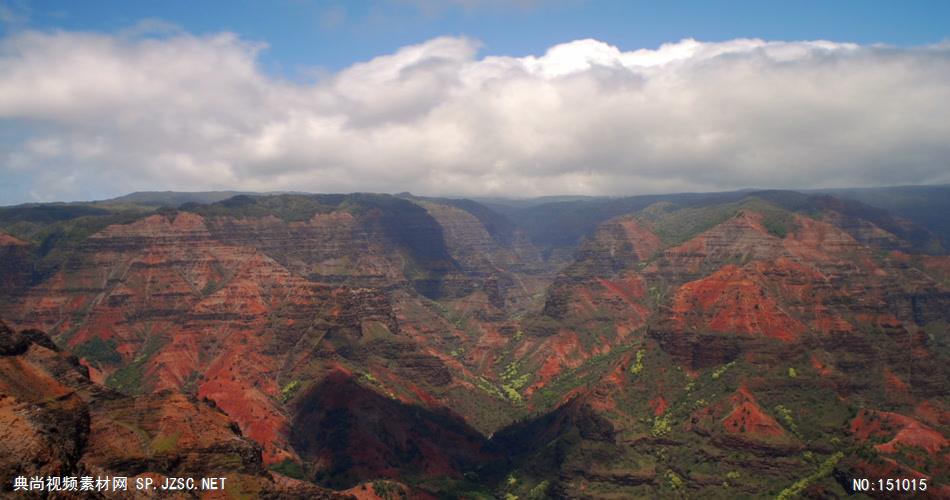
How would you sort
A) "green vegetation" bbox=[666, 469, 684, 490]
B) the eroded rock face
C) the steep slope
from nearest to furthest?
the eroded rock face, the steep slope, "green vegetation" bbox=[666, 469, 684, 490]

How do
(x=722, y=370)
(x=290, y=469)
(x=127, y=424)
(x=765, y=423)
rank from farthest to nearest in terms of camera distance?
1. (x=722, y=370)
2. (x=765, y=423)
3. (x=290, y=469)
4. (x=127, y=424)

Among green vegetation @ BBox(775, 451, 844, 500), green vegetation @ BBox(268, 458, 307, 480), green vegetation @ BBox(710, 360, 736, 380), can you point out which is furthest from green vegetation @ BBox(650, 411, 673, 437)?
green vegetation @ BBox(268, 458, 307, 480)

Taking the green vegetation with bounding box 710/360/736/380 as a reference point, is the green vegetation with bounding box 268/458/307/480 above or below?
below

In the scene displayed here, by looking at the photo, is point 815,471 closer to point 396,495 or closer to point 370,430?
point 396,495

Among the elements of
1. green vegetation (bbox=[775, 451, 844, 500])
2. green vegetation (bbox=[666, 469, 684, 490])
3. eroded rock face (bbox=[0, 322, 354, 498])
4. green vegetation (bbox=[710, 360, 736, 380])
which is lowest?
green vegetation (bbox=[666, 469, 684, 490])

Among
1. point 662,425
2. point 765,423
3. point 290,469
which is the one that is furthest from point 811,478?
point 290,469

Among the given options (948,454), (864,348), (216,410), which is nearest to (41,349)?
(216,410)

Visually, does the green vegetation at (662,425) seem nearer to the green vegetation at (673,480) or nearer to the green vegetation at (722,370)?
the green vegetation at (673,480)

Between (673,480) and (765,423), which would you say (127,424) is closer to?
(673,480)

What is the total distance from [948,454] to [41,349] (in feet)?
542

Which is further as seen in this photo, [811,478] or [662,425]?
[662,425]

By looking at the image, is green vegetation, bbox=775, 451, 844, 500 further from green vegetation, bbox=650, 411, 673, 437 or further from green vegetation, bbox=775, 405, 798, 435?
green vegetation, bbox=650, 411, 673, 437

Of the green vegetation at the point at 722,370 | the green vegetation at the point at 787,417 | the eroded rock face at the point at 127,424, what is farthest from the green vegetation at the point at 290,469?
the green vegetation at the point at 787,417

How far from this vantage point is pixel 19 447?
51.6m
